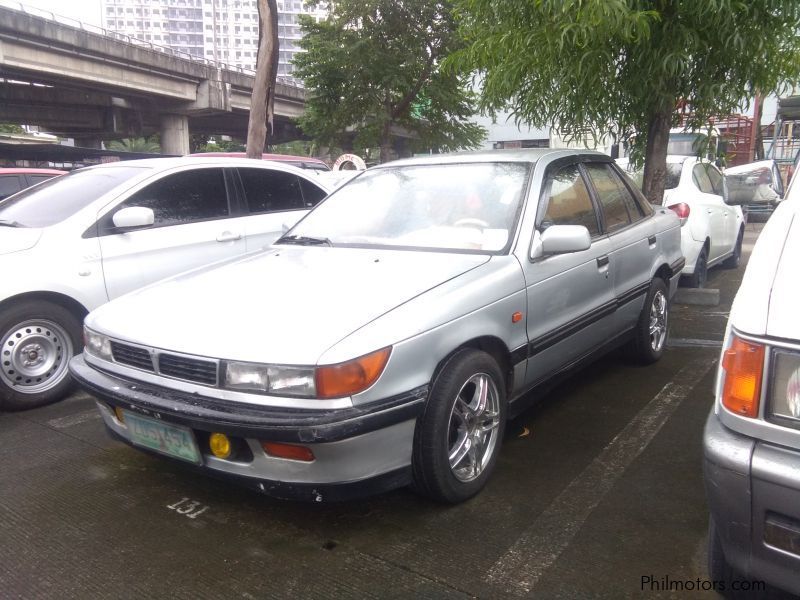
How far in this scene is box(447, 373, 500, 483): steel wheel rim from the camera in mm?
2988

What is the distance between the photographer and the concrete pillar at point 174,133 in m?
36.9

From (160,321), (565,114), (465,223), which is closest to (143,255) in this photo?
(160,321)

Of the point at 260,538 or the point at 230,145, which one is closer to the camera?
the point at 260,538

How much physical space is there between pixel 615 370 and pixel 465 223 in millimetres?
2010

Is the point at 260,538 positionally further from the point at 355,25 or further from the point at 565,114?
the point at 355,25

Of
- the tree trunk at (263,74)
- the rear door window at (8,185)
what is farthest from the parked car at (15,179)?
the tree trunk at (263,74)

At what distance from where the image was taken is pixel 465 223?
361 centimetres

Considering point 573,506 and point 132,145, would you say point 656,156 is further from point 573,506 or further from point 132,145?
point 132,145

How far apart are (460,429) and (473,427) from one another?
9 cm

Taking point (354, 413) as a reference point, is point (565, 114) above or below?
above

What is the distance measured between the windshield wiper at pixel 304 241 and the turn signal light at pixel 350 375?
4.60 ft

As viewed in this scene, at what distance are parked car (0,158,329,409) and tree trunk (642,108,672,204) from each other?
3.58 m

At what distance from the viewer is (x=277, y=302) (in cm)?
292

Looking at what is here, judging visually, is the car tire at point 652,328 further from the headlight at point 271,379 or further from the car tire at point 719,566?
the headlight at point 271,379
